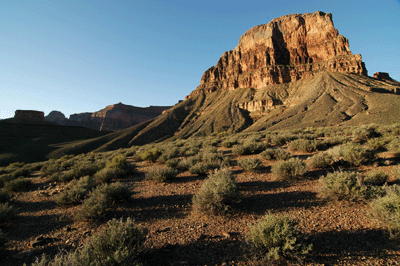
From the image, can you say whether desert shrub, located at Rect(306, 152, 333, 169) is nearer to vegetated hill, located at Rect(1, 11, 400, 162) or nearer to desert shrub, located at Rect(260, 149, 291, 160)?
desert shrub, located at Rect(260, 149, 291, 160)

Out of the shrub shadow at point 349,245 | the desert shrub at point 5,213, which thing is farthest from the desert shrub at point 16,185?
the shrub shadow at point 349,245

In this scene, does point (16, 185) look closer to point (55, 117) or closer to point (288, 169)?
point (288, 169)

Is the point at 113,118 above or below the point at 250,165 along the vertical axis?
above

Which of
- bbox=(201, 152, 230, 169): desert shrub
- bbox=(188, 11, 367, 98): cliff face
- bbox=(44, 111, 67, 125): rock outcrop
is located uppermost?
bbox=(188, 11, 367, 98): cliff face

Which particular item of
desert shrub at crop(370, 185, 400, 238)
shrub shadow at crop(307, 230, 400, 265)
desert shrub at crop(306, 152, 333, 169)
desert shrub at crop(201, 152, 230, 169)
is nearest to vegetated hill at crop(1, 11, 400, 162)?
desert shrub at crop(306, 152, 333, 169)

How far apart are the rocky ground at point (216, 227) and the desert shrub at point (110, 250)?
11.0 inches

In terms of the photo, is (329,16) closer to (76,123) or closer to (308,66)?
(308,66)

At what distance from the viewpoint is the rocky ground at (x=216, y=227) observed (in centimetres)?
300

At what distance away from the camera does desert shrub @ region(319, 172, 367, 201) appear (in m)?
4.07

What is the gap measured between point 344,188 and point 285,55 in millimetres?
100300

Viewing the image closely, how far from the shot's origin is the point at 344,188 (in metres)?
4.25

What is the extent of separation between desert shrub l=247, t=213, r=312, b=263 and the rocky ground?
18 centimetres

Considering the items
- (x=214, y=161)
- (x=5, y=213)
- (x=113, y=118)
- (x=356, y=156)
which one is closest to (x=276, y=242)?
(x=214, y=161)

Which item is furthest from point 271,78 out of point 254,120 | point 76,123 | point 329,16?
point 76,123
